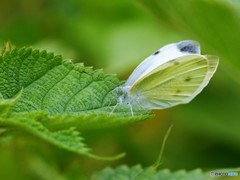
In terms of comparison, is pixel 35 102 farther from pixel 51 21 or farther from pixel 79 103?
pixel 51 21

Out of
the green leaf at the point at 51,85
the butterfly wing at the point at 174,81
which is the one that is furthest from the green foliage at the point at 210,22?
the green leaf at the point at 51,85

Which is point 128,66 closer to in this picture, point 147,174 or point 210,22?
point 210,22

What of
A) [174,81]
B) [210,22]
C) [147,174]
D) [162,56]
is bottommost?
[147,174]

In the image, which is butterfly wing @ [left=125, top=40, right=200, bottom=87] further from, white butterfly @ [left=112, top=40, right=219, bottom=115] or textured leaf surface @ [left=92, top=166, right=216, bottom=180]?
textured leaf surface @ [left=92, top=166, right=216, bottom=180]

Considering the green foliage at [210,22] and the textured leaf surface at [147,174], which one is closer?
the textured leaf surface at [147,174]

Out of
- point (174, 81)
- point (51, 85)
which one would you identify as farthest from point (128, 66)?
point (51, 85)

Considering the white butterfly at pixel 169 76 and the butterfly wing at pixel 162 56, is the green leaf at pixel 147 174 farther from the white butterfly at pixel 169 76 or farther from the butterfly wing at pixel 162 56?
the butterfly wing at pixel 162 56

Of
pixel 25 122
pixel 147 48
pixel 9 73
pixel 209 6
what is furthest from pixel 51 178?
pixel 147 48
